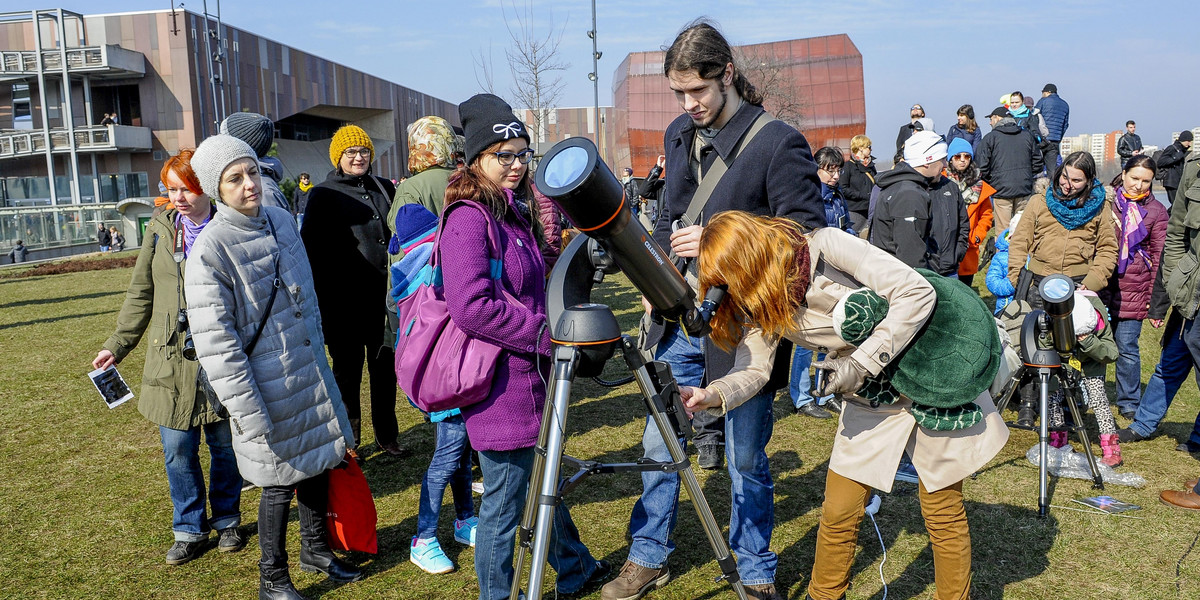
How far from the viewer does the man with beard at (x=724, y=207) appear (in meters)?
2.87

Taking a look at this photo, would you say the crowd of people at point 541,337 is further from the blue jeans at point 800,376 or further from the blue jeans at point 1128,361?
the blue jeans at point 800,376

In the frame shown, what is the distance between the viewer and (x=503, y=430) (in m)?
2.64

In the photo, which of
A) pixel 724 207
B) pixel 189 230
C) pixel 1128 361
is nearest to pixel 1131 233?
pixel 1128 361

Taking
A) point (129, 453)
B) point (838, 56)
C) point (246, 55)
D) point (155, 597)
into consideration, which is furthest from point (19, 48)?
point (155, 597)

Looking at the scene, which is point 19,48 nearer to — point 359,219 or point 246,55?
point 246,55

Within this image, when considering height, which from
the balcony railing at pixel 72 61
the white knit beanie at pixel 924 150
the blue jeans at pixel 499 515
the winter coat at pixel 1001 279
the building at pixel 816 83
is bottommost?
the blue jeans at pixel 499 515

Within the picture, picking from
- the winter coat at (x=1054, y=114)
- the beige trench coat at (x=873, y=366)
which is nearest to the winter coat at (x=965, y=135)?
the winter coat at (x=1054, y=114)

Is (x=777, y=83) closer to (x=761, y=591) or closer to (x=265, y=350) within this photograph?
(x=761, y=591)

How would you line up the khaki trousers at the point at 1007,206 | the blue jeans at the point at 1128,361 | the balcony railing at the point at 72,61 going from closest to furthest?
the blue jeans at the point at 1128,361
the khaki trousers at the point at 1007,206
the balcony railing at the point at 72,61

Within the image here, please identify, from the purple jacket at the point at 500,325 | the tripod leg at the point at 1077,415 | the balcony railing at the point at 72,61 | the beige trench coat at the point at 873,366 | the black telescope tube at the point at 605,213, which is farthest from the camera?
the balcony railing at the point at 72,61

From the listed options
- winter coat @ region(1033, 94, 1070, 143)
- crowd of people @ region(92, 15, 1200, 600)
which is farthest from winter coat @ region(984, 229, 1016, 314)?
winter coat @ region(1033, 94, 1070, 143)

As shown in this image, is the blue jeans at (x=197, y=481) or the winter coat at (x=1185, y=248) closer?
the blue jeans at (x=197, y=481)

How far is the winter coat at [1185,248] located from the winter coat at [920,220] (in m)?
1.31

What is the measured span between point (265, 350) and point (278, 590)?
0.98 metres
